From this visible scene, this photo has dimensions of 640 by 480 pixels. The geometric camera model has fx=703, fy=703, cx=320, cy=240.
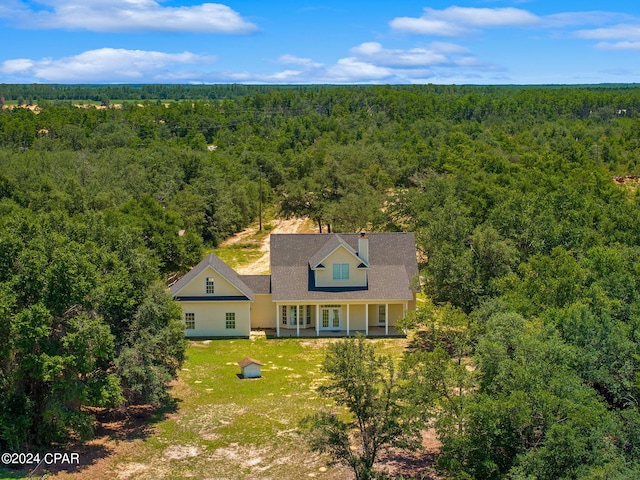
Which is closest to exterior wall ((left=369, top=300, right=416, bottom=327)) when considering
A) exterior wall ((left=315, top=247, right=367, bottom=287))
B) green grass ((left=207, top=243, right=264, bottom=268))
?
exterior wall ((left=315, top=247, right=367, bottom=287))

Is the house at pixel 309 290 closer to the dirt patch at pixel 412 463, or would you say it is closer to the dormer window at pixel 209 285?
the dormer window at pixel 209 285

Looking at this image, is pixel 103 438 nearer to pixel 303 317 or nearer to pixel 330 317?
pixel 303 317

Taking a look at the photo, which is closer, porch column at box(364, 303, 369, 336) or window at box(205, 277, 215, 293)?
window at box(205, 277, 215, 293)

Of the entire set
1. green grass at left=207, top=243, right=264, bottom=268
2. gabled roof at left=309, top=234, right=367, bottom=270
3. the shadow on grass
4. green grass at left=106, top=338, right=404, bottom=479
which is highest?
gabled roof at left=309, top=234, right=367, bottom=270

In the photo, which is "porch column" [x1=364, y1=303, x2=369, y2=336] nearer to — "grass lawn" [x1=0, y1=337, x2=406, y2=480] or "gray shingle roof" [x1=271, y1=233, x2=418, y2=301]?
"gray shingle roof" [x1=271, y1=233, x2=418, y2=301]

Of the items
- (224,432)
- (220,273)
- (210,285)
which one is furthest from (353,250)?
(224,432)

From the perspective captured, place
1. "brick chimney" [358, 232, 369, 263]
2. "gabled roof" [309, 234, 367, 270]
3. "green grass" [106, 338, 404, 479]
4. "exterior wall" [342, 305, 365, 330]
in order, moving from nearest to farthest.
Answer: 1. "green grass" [106, 338, 404, 479]
2. "gabled roof" [309, 234, 367, 270]
3. "brick chimney" [358, 232, 369, 263]
4. "exterior wall" [342, 305, 365, 330]
